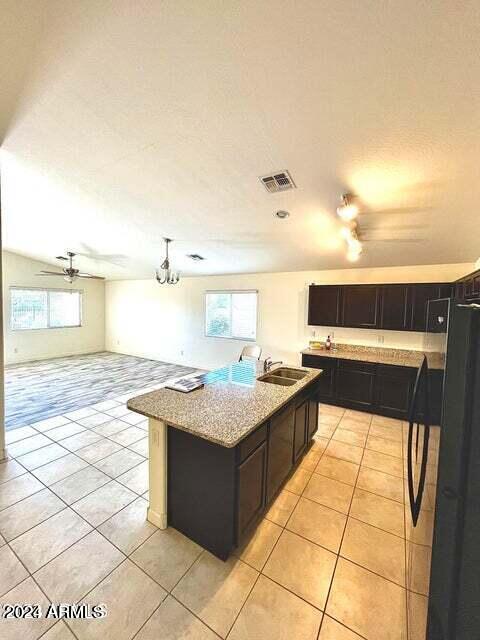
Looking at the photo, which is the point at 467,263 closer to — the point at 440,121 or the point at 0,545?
the point at 440,121

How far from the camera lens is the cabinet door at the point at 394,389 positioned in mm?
3810

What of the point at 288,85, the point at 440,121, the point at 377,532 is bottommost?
the point at 377,532

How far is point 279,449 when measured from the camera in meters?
2.22

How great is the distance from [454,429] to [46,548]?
8.09 ft

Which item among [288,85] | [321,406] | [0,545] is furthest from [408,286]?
[0,545]

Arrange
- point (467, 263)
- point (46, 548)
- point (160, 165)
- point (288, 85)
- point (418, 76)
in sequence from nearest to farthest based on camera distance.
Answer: point (418, 76) < point (288, 85) < point (46, 548) < point (160, 165) < point (467, 263)

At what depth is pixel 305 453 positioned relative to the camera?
3000mm

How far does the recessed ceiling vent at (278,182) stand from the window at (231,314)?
11.2 feet

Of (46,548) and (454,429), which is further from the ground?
(454,429)

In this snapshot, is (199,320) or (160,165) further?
(199,320)

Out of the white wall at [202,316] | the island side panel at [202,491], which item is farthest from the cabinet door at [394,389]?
the island side panel at [202,491]

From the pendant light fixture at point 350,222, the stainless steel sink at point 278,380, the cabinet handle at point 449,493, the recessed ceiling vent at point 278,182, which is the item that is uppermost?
the recessed ceiling vent at point 278,182

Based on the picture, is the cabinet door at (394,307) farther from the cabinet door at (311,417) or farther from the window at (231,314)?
the window at (231,314)

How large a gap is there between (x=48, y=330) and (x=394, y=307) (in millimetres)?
8406
